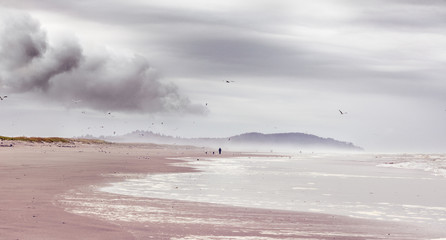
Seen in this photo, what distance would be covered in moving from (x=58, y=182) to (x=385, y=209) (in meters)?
16.9

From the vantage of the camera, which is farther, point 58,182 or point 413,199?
point 58,182

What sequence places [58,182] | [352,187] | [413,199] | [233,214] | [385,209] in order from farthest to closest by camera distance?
[352,187] < [58,182] < [413,199] < [385,209] < [233,214]

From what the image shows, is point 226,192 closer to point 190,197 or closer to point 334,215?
point 190,197

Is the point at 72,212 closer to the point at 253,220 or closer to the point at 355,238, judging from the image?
the point at 253,220

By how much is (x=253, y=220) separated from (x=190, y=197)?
22.3 feet

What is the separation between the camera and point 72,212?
16203mm

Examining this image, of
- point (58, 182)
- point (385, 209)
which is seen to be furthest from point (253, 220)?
point (58, 182)

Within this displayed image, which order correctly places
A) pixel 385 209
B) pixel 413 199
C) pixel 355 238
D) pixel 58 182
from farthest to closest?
pixel 58 182
pixel 413 199
pixel 385 209
pixel 355 238

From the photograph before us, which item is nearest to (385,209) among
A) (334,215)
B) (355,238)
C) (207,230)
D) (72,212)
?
(334,215)

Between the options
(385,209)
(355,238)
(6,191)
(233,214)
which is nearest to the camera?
(355,238)

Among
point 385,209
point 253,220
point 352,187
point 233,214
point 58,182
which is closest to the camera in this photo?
point 253,220

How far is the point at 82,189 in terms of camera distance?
24297 mm

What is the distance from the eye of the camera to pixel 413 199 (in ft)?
76.3

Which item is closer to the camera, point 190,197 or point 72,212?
point 72,212
